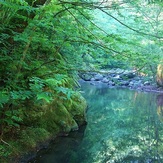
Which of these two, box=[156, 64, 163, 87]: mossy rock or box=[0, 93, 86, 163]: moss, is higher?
box=[156, 64, 163, 87]: mossy rock

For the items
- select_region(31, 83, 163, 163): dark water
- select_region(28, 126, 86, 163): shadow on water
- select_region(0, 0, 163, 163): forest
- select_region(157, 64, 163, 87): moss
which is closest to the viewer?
select_region(0, 0, 163, 163): forest

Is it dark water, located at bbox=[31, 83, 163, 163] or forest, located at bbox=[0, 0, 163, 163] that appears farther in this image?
dark water, located at bbox=[31, 83, 163, 163]

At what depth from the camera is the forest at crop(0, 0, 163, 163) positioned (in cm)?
350

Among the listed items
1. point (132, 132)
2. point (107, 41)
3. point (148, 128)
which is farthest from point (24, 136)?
point (148, 128)

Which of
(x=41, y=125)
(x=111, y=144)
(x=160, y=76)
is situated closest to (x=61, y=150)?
(x=41, y=125)

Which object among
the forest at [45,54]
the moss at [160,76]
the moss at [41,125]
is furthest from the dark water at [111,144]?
the moss at [160,76]

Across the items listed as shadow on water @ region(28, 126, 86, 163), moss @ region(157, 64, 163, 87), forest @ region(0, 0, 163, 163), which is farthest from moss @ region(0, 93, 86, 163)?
moss @ region(157, 64, 163, 87)

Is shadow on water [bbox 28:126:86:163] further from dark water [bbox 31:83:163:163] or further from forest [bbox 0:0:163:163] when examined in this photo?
forest [bbox 0:0:163:163]

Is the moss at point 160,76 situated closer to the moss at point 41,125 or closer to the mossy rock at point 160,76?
the mossy rock at point 160,76

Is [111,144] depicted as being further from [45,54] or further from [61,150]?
[45,54]

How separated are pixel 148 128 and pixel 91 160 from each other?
13.3 ft

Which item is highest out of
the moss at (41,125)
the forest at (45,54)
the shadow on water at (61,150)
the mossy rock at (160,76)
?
the mossy rock at (160,76)

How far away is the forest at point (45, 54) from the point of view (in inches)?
138

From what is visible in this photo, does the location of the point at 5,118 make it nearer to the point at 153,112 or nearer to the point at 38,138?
the point at 38,138
